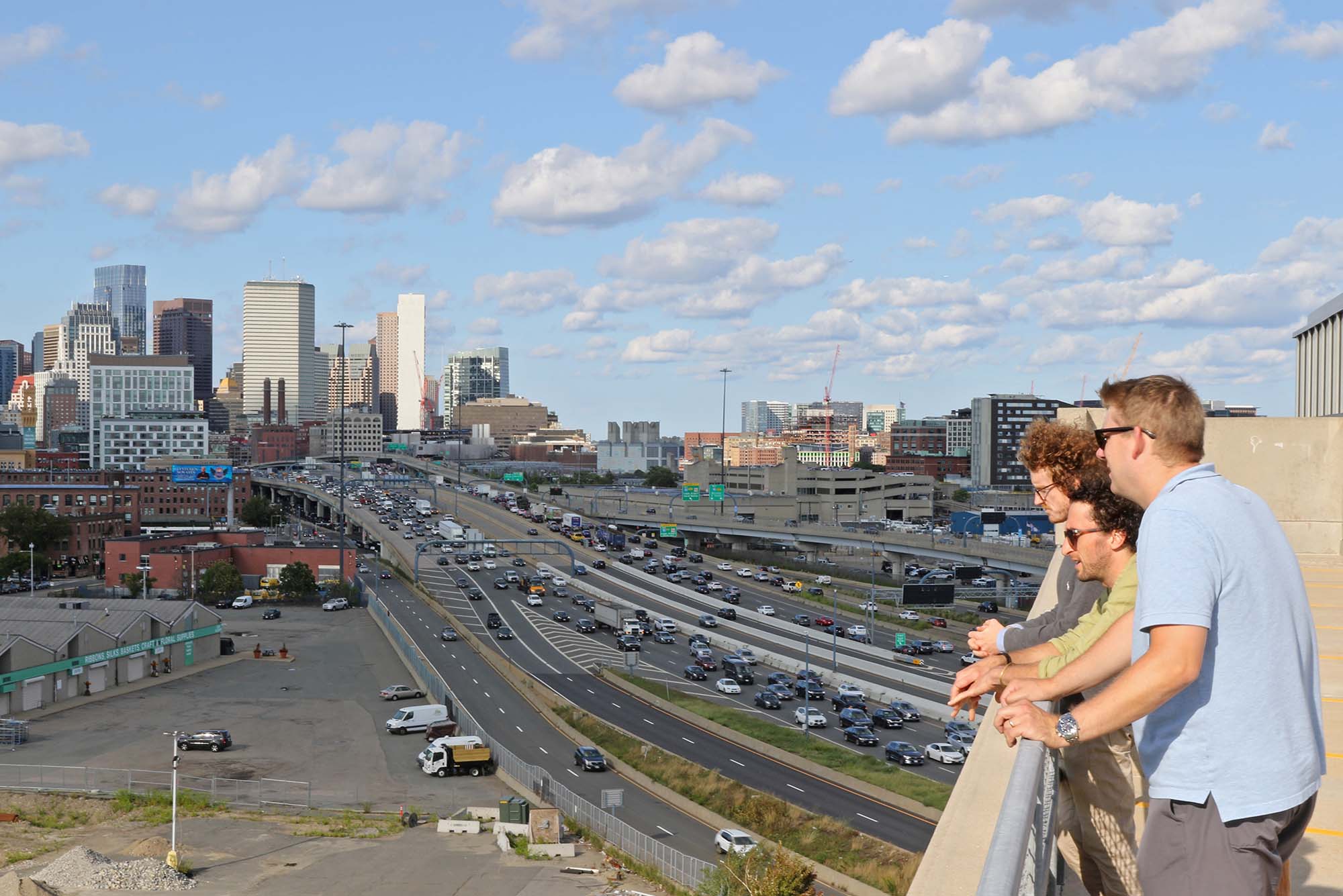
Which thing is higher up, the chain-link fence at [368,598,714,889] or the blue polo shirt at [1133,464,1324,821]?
the blue polo shirt at [1133,464,1324,821]

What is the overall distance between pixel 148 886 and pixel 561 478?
163973mm

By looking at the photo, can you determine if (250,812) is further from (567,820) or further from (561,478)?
(561,478)

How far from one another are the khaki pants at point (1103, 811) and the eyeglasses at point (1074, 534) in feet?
2.30

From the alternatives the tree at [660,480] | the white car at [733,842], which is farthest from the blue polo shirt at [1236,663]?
the tree at [660,480]

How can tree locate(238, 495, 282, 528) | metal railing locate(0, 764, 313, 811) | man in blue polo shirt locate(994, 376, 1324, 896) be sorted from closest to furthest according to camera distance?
man in blue polo shirt locate(994, 376, 1324, 896)
metal railing locate(0, 764, 313, 811)
tree locate(238, 495, 282, 528)

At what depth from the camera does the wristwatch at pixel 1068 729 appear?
2787mm

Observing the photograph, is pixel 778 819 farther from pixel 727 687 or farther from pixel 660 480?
pixel 660 480

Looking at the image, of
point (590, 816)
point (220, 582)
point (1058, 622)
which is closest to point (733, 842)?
point (590, 816)

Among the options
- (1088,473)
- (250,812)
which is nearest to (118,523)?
(250,812)

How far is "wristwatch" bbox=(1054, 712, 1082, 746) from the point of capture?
2.79m

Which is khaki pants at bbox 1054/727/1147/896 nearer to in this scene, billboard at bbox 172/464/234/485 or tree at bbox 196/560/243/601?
tree at bbox 196/560/243/601

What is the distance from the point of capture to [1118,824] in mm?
3996

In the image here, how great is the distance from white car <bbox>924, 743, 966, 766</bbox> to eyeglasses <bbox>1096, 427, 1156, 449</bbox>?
32.7m

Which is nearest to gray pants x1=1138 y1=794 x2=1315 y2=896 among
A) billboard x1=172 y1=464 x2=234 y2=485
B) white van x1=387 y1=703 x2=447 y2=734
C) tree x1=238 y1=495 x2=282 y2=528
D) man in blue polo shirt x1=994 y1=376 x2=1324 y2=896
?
A: man in blue polo shirt x1=994 y1=376 x2=1324 y2=896
